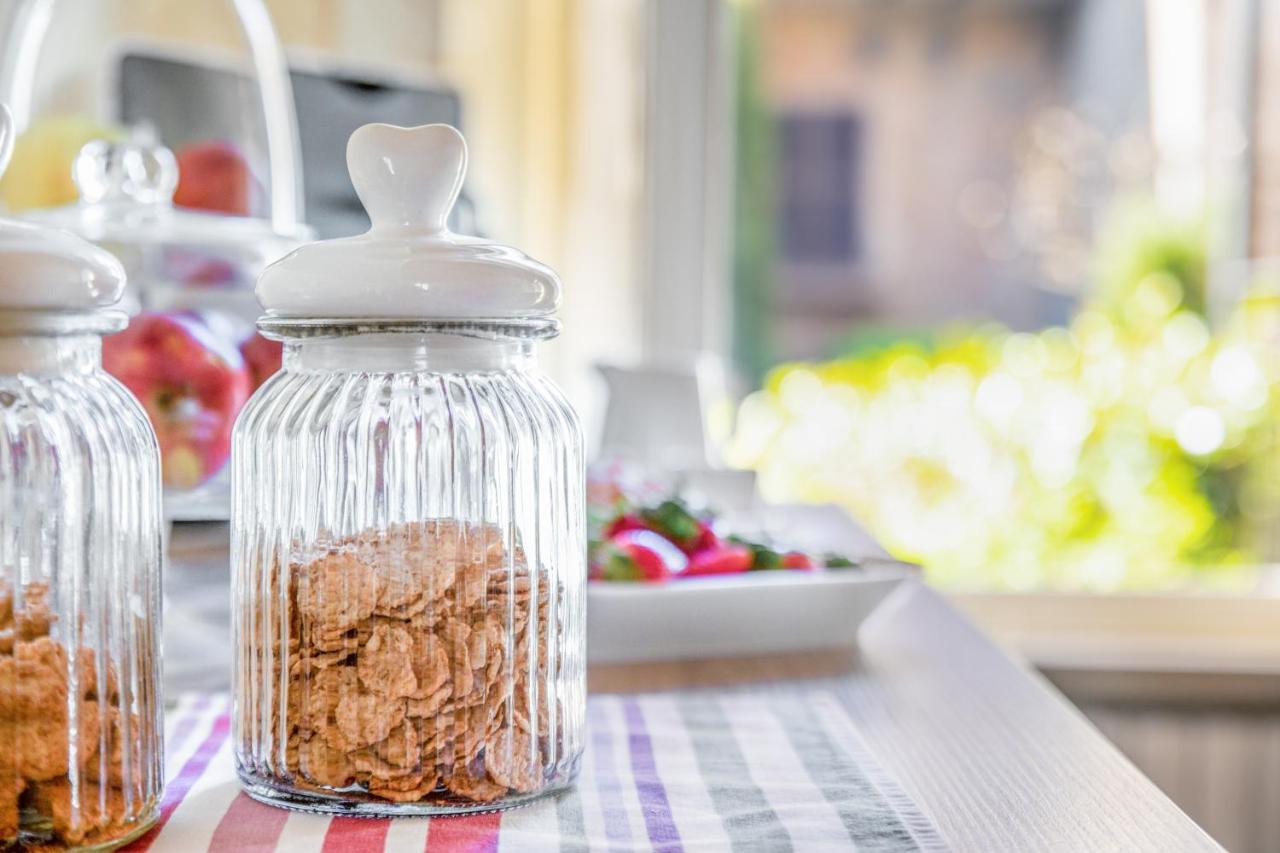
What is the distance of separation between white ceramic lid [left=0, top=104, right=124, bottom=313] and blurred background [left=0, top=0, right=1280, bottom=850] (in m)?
1.79

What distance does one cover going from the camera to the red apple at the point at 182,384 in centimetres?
84

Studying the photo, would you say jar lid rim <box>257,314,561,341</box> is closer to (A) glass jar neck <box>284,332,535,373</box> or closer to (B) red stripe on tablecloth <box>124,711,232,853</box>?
(A) glass jar neck <box>284,332,535,373</box>

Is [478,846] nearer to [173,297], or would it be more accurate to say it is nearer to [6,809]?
[6,809]

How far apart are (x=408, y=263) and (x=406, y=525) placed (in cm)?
10

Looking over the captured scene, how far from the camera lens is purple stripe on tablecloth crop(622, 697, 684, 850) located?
1.71 ft

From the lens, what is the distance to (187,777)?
23.2 inches

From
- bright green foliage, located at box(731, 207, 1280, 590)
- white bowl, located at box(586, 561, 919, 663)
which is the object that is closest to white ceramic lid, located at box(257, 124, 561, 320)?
white bowl, located at box(586, 561, 919, 663)

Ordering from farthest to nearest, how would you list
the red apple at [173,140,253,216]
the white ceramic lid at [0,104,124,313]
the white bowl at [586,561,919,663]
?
the red apple at [173,140,253,216]
the white bowl at [586,561,919,663]
the white ceramic lid at [0,104,124,313]

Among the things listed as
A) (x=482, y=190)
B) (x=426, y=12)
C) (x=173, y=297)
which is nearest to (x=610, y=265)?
(x=482, y=190)

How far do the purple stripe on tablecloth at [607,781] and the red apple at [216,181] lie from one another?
66 centimetres

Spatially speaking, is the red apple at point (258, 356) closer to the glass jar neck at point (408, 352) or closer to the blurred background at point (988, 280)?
the glass jar neck at point (408, 352)

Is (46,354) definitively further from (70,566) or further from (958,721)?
(958,721)

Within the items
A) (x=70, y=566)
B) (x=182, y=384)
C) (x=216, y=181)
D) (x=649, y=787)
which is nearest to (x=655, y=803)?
(x=649, y=787)

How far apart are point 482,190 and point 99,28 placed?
60 centimetres
